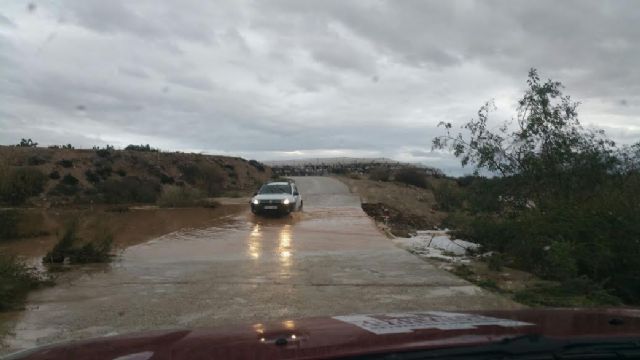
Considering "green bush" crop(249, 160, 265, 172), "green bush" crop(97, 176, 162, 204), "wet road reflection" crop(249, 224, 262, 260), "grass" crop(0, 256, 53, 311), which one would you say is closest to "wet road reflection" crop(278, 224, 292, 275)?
"wet road reflection" crop(249, 224, 262, 260)

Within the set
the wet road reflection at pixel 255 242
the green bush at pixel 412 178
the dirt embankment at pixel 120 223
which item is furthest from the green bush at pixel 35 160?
the wet road reflection at pixel 255 242

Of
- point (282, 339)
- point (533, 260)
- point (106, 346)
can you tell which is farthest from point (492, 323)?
point (533, 260)

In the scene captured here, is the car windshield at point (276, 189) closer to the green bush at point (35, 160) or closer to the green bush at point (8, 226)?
the green bush at point (8, 226)

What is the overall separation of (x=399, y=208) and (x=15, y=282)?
93.1 feet

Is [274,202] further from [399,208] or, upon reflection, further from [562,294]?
[562,294]

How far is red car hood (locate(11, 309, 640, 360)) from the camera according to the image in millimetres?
2713

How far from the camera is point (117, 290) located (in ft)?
36.9

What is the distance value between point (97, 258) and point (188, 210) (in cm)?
1746

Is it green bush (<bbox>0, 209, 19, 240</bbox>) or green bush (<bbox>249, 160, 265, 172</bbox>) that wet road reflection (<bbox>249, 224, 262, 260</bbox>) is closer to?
green bush (<bbox>0, 209, 19, 240</bbox>)

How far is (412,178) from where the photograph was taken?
62500mm

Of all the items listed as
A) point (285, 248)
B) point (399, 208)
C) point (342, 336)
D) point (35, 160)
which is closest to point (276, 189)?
point (399, 208)

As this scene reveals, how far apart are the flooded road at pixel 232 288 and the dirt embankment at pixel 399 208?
25.9ft

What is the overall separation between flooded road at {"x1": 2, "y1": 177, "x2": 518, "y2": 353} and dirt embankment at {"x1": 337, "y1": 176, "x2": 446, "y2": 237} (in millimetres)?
7893

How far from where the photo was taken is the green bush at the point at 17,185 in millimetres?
32469
